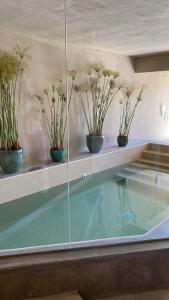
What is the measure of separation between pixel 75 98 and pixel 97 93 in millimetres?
421

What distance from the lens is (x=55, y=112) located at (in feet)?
13.7

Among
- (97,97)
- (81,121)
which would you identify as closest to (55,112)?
(81,121)

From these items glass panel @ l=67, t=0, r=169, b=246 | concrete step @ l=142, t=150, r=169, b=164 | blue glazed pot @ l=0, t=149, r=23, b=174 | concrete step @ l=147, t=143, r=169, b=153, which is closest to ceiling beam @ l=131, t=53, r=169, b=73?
glass panel @ l=67, t=0, r=169, b=246

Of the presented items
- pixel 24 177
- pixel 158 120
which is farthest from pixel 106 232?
pixel 158 120

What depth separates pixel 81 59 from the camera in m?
4.27

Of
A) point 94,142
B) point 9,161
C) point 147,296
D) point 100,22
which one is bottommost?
point 147,296

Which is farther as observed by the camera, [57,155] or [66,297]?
[57,155]

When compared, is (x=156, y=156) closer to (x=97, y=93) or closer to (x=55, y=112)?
(x=97, y=93)

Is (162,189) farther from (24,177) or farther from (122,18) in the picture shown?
(122,18)

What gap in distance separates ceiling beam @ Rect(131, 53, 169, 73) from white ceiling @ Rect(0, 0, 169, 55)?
0.09 m

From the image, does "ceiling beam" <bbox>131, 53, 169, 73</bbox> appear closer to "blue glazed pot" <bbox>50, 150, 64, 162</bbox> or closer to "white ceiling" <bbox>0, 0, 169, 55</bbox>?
"white ceiling" <bbox>0, 0, 169, 55</bbox>

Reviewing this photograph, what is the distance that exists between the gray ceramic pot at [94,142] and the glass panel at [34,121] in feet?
1.42

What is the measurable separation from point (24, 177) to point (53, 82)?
157 centimetres

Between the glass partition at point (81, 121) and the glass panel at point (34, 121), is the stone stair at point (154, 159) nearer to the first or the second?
the glass partition at point (81, 121)
